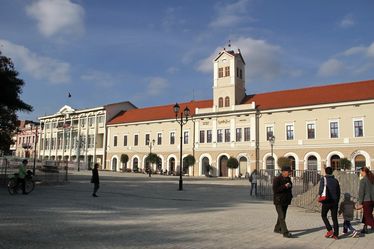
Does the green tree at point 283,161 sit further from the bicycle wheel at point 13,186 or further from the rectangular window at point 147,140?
the bicycle wheel at point 13,186

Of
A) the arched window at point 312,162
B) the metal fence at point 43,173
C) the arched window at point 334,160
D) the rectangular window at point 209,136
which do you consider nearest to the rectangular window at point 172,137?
the rectangular window at point 209,136

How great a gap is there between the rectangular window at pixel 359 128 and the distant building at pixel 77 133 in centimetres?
4362

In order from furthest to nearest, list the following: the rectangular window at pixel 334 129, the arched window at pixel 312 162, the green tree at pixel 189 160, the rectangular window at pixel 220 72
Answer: the rectangular window at pixel 220 72 < the green tree at pixel 189 160 < the arched window at pixel 312 162 < the rectangular window at pixel 334 129

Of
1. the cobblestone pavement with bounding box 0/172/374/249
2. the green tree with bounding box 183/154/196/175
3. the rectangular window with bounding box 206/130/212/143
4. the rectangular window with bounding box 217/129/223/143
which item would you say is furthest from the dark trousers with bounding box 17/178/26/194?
the rectangular window with bounding box 206/130/212/143

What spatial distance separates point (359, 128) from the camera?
4700cm

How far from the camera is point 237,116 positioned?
57156 millimetres

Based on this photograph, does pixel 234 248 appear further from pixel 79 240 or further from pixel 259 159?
pixel 259 159

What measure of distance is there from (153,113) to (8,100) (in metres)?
46.4

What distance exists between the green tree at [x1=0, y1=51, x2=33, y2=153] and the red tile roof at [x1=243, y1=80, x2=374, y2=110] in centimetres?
3583

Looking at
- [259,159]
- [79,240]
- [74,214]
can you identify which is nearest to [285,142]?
[259,159]

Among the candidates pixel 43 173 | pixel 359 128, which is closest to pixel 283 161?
pixel 359 128

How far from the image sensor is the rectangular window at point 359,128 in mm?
46719

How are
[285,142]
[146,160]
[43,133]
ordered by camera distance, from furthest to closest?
[43,133]
[146,160]
[285,142]

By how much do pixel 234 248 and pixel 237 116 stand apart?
49.8m
